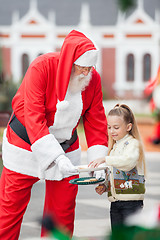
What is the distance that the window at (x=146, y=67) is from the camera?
22.1m

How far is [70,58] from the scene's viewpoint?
8.48 feet

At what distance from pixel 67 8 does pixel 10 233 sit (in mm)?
21667

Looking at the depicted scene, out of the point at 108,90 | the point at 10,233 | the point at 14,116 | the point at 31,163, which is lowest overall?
the point at 108,90

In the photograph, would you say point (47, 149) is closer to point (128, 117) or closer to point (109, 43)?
point (128, 117)

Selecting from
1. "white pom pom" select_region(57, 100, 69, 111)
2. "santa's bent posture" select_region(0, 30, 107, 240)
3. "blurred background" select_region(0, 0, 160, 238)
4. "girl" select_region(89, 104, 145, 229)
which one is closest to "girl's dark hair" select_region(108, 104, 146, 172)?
"girl" select_region(89, 104, 145, 229)

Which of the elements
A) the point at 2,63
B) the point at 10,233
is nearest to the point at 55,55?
the point at 10,233

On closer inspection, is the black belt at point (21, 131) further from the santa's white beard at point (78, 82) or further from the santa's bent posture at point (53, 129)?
the santa's white beard at point (78, 82)

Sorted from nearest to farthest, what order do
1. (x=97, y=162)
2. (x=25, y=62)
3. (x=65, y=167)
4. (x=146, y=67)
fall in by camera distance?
1. (x=65, y=167)
2. (x=97, y=162)
3. (x=146, y=67)
4. (x=25, y=62)

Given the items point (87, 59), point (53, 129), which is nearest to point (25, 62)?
point (53, 129)

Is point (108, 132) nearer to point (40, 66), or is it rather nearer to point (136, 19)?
point (40, 66)

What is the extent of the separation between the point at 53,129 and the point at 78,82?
31 cm

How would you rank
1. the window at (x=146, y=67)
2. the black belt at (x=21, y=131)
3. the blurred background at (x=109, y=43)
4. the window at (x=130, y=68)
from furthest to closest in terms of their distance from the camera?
the window at (x=130, y=68)
the window at (x=146, y=67)
the blurred background at (x=109, y=43)
the black belt at (x=21, y=131)

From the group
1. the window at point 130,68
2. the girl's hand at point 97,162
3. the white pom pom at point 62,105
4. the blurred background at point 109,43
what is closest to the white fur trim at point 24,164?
the girl's hand at point 97,162

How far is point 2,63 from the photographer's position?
838 inches
